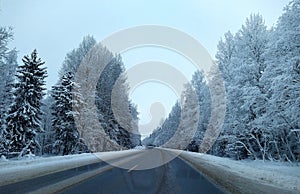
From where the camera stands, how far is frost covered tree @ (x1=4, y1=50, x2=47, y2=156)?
23.6 m

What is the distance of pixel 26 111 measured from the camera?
24.3 meters

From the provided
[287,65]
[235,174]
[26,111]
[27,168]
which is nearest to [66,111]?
[26,111]

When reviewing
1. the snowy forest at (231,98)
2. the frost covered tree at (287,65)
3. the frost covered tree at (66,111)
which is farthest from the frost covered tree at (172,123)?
the frost covered tree at (287,65)

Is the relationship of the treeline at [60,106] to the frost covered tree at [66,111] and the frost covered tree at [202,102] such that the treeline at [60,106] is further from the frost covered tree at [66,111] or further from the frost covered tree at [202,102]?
the frost covered tree at [202,102]

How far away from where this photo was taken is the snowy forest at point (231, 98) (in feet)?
52.6

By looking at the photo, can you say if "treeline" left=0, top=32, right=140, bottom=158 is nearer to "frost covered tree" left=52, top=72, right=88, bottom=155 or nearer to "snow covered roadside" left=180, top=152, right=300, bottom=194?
"frost covered tree" left=52, top=72, right=88, bottom=155

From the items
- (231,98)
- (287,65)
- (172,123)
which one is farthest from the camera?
(172,123)

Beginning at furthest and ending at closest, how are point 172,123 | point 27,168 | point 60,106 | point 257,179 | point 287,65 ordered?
point 172,123 < point 60,106 < point 287,65 < point 27,168 < point 257,179

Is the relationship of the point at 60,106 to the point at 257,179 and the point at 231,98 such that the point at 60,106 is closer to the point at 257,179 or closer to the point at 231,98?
the point at 231,98

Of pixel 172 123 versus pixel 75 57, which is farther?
pixel 172 123

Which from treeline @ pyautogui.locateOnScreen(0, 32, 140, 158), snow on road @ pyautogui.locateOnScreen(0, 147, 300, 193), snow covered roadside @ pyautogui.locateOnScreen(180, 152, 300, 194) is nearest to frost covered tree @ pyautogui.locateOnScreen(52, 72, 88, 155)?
treeline @ pyautogui.locateOnScreen(0, 32, 140, 158)

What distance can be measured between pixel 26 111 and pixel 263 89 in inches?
841

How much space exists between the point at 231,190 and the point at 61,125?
2344 centimetres

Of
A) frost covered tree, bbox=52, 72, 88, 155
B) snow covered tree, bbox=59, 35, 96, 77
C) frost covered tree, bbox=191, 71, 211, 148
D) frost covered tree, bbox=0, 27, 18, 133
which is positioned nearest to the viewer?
frost covered tree, bbox=0, 27, 18, 133
